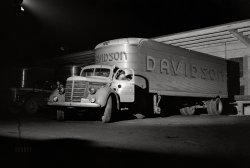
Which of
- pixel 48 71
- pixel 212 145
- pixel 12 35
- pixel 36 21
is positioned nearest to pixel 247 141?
pixel 212 145

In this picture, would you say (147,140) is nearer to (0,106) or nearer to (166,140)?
(166,140)

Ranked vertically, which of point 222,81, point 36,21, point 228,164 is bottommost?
point 228,164

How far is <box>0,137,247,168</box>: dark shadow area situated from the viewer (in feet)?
13.4

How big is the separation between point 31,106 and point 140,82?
21.2 feet

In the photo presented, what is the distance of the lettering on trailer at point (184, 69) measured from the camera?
1300cm

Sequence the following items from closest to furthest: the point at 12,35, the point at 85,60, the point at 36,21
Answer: the point at 85,60 → the point at 12,35 → the point at 36,21

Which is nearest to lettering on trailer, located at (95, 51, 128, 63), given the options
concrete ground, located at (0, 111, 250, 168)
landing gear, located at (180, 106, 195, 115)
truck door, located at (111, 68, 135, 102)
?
truck door, located at (111, 68, 135, 102)

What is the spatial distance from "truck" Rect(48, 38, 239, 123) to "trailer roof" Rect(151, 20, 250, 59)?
55.4 inches

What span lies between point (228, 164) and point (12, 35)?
92.2ft

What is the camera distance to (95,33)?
33.3m

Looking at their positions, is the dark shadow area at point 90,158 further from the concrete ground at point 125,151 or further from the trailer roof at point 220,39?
the trailer roof at point 220,39

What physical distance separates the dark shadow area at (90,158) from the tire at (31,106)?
9.87m

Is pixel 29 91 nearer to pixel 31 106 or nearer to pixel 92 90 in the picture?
pixel 31 106

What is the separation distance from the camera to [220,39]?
1791 cm
